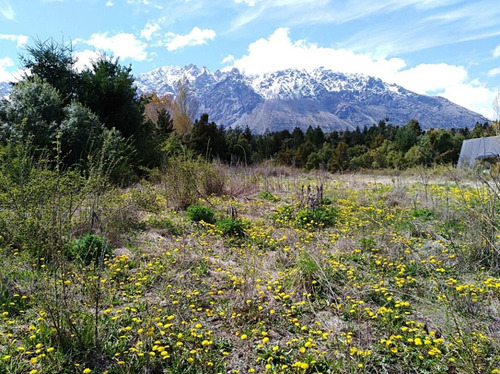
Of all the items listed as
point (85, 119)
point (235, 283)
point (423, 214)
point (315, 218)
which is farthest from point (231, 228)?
point (85, 119)

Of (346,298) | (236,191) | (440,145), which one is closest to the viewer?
(346,298)

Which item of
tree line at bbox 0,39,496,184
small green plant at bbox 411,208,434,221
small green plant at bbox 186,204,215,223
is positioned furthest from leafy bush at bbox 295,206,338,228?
tree line at bbox 0,39,496,184

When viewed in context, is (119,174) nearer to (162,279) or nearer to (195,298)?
(162,279)

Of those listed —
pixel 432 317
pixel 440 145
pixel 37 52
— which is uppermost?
pixel 37 52

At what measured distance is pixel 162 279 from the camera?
3441 mm

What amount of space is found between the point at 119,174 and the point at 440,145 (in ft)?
84.1

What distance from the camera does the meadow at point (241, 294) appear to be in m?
2.21

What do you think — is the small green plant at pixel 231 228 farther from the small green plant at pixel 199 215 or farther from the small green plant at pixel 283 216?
the small green plant at pixel 283 216

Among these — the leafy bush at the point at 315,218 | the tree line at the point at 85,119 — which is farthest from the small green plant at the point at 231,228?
the tree line at the point at 85,119

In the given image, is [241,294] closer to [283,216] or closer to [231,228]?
[231,228]

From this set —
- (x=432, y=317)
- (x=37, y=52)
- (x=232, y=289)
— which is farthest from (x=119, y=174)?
(x=432, y=317)

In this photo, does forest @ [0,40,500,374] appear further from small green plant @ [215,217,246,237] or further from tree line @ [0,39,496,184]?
tree line @ [0,39,496,184]

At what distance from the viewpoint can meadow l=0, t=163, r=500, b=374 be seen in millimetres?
2213

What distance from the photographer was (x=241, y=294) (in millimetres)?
2982
